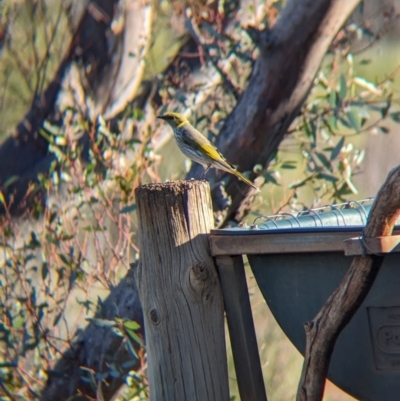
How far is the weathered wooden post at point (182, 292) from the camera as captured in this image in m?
2.12

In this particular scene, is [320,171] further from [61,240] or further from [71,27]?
[71,27]

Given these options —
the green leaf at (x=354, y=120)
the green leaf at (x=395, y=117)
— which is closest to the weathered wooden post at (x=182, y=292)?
the green leaf at (x=354, y=120)

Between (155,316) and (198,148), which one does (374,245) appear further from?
(198,148)

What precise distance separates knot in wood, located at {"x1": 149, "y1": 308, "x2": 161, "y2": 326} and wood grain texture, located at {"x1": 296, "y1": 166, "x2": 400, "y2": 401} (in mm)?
424

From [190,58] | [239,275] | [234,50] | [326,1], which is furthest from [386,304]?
[190,58]

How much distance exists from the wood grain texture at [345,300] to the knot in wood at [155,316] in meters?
0.42

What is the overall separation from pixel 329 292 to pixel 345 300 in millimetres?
182

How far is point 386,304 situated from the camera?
1.94m

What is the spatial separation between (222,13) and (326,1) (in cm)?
112

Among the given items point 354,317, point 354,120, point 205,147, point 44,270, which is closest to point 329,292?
point 354,317

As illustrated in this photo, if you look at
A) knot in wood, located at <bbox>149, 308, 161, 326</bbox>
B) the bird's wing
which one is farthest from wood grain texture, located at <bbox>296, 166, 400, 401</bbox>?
the bird's wing

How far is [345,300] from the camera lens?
6.11ft

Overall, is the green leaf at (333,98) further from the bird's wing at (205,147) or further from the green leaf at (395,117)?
the bird's wing at (205,147)

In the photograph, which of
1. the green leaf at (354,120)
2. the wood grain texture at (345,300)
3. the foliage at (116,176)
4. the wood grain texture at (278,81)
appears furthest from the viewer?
the foliage at (116,176)
